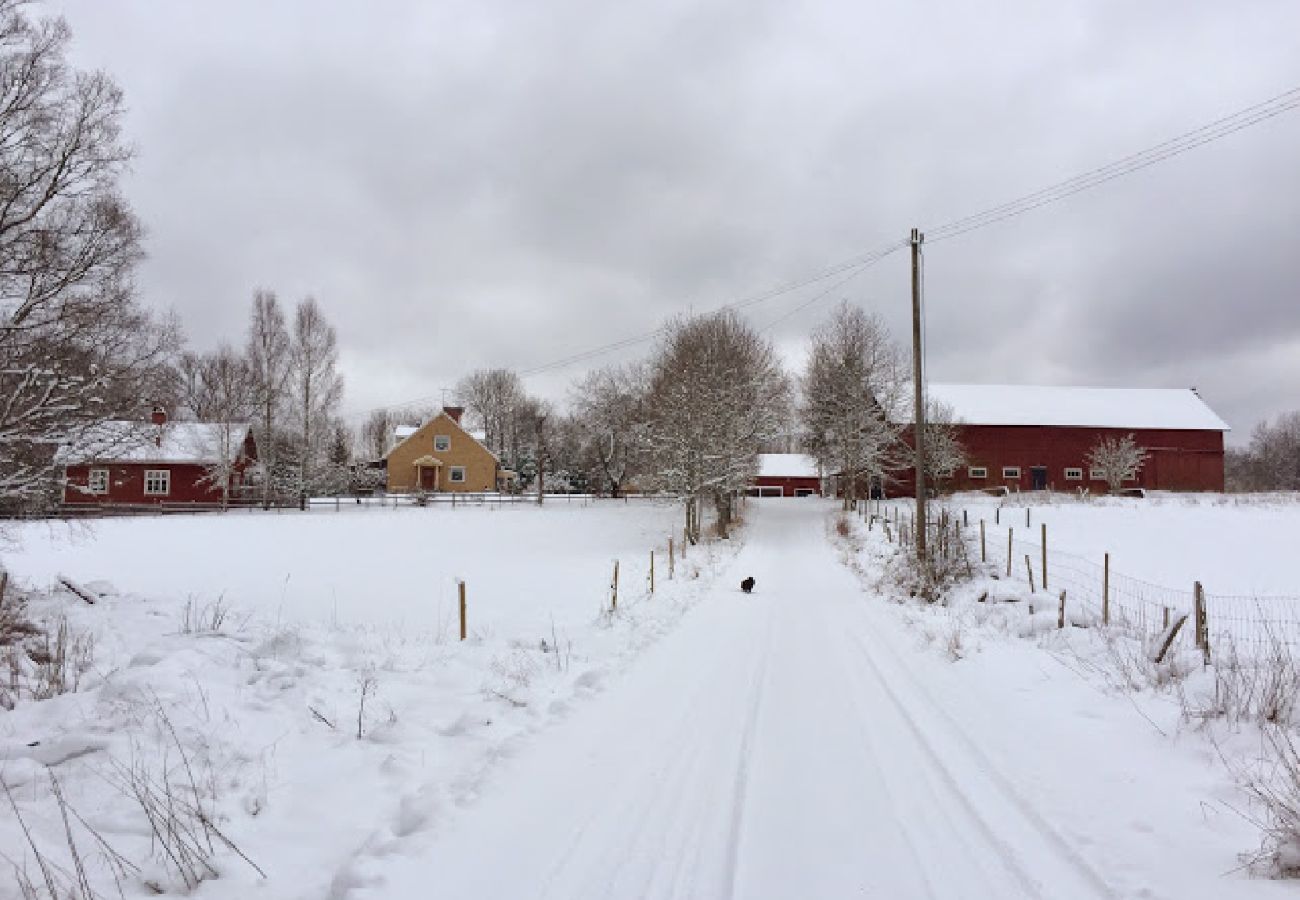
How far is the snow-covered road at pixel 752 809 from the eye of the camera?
383cm

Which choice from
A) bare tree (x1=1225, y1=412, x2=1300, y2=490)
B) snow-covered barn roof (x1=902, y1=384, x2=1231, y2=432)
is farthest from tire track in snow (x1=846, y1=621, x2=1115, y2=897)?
bare tree (x1=1225, y1=412, x2=1300, y2=490)

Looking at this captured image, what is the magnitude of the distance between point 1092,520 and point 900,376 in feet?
57.9

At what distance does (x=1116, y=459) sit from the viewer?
164 feet

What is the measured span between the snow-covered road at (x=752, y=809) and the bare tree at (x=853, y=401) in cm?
3458

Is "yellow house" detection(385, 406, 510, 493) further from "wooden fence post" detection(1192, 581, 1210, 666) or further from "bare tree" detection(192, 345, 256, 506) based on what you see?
"wooden fence post" detection(1192, 581, 1210, 666)

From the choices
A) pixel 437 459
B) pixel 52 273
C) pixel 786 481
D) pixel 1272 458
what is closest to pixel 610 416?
pixel 437 459

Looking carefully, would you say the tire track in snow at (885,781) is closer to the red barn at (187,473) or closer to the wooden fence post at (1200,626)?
the wooden fence post at (1200,626)

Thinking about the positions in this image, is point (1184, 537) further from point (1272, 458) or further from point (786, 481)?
point (1272, 458)

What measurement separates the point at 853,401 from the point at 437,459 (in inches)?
1514

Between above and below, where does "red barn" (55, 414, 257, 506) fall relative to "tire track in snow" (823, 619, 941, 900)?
above

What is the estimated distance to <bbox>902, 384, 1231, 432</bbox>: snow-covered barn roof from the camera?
54.6 meters

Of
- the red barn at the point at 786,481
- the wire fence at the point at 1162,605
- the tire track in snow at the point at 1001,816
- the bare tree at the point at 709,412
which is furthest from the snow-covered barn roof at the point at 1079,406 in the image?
the tire track in snow at the point at 1001,816

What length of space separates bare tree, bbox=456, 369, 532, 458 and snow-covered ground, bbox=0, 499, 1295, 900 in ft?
252

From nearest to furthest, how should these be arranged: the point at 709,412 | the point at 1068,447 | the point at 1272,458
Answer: the point at 709,412 → the point at 1068,447 → the point at 1272,458
